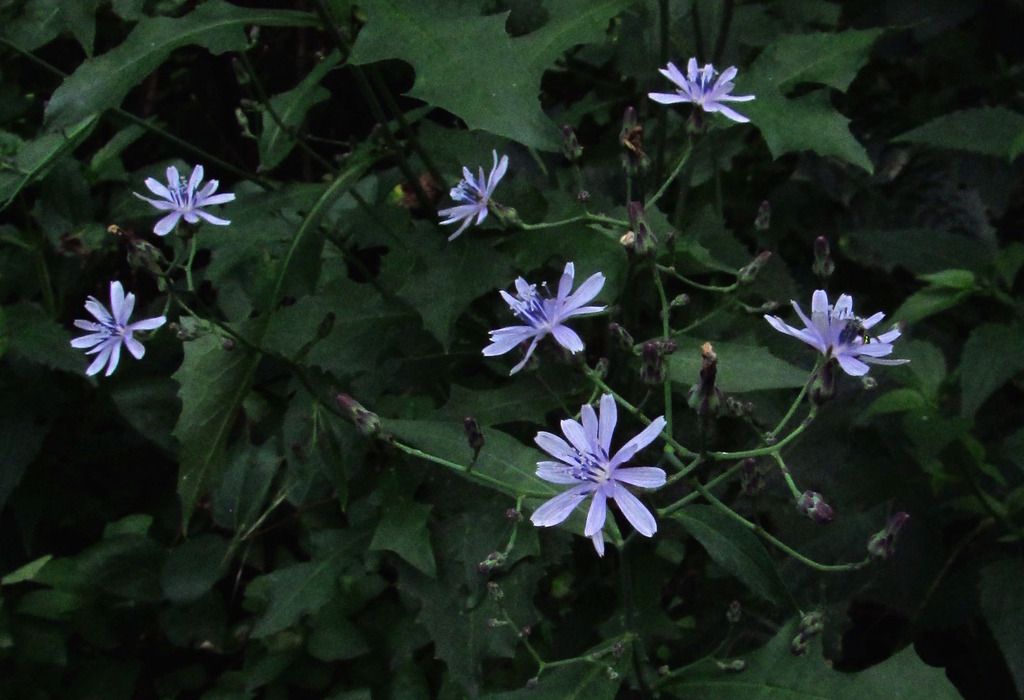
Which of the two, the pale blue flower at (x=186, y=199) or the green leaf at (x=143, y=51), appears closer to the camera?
the green leaf at (x=143, y=51)

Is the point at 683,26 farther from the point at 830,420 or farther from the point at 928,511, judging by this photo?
the point at 928,511

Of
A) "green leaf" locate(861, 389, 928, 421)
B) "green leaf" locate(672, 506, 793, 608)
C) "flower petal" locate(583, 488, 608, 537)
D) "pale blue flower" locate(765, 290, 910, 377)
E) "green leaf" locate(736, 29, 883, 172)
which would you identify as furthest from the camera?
"green leaf" locate(861, 389, 928, 421)

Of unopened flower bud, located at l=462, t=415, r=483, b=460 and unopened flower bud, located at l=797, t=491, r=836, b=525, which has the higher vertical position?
unopened flower bud, located at l=462, t=415, r=483, b=460

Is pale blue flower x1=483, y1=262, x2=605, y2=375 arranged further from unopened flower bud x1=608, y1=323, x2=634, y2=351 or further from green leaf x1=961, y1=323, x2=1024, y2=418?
green leaf x1=961, y1=323, x2=1024, y2=418

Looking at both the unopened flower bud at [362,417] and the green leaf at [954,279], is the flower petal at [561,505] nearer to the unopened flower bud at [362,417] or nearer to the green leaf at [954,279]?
the unopened flower bud at [362,417]

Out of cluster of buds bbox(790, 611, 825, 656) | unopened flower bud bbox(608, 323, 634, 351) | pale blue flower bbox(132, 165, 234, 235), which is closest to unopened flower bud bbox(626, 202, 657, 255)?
unopened flower bud bbox(608, 323, 634, 351)

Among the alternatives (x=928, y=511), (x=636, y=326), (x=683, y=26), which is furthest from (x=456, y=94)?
(x=928, y=511)

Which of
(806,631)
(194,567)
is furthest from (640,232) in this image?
(194,567)

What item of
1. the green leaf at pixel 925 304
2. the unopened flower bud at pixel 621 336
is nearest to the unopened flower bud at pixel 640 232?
the unopened flower bud at pixel 621 336
